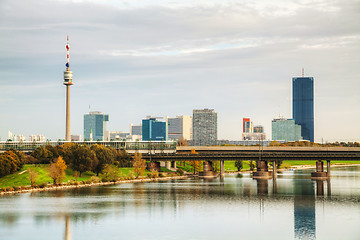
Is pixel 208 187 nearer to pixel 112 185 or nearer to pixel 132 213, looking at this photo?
pixel 112 185

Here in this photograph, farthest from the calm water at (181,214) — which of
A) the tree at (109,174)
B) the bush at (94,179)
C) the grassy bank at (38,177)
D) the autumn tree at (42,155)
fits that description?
the autumn tree at (42,155)

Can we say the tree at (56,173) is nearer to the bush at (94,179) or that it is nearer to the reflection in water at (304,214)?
the bush at (94,179)

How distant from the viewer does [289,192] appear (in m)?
148

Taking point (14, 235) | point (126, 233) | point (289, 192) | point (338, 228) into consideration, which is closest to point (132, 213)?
point (126, 233)

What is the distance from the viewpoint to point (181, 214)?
4141 inches

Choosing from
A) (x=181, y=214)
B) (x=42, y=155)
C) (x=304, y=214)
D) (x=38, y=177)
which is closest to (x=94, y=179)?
(x=38, y=177)

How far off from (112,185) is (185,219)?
72519 mm

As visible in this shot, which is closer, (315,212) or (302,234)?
(302,234)

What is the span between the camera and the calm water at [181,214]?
85.3 meters

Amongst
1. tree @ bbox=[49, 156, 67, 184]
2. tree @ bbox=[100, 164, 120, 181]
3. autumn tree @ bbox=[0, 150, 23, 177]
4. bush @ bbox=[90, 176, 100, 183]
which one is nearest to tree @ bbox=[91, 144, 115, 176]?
tree @ bbox=[100, 164, 120, 181]

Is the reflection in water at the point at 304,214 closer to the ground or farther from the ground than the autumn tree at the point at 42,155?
closer to the ground

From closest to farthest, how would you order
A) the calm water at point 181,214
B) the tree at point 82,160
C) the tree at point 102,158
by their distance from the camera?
the calm water at point 181,214 → the tree at point 82,160 → the tree at point 102,158

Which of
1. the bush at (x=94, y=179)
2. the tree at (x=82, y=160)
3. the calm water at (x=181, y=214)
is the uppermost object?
the tree at (x=82, y=160)

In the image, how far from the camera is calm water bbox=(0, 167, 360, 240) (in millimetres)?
85312
